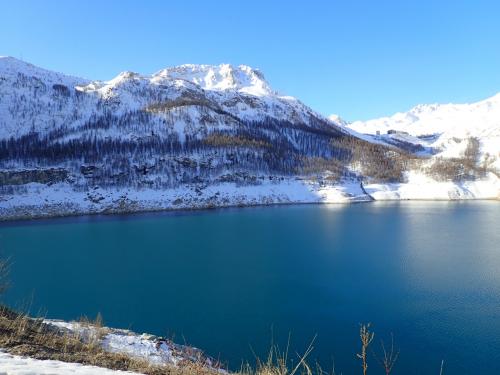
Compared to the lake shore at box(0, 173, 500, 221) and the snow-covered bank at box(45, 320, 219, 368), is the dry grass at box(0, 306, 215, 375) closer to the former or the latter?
the snow-covered bank at box(45, 320, 219, 368)

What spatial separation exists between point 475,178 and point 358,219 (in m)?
60.5

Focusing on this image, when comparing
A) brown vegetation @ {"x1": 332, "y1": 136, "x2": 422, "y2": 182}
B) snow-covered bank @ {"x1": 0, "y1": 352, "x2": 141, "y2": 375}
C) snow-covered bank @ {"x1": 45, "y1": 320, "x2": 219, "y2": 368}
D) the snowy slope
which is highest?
the snowy slope

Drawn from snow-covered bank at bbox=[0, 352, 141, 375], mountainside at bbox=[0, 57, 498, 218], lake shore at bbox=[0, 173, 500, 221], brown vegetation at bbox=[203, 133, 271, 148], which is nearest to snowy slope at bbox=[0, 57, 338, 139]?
mountainside at bbox=[0, 57, 498, 218]

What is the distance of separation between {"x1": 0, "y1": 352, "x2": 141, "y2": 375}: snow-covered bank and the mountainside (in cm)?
6634

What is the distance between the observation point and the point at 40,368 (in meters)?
5.11

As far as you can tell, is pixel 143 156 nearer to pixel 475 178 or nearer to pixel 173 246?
pixel 173 246

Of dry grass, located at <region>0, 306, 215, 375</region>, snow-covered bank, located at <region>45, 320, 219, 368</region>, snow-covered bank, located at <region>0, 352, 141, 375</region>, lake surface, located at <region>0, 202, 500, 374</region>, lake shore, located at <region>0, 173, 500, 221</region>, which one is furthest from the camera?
lake shore, located at <region>0, 173, 500, 221</region>

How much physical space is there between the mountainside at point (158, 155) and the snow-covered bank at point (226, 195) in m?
0.27

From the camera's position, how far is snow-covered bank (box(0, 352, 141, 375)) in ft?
15.9

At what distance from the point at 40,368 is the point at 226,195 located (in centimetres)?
7737

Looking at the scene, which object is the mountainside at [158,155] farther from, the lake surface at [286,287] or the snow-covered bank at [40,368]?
the snow-covered bank at [40,368]

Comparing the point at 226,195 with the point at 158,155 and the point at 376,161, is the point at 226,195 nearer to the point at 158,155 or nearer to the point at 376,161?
the point at 158,155

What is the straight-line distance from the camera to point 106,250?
35.2 m

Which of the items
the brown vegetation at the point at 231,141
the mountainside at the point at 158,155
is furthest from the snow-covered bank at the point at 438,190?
the brown vegetation at the point at 231,141
